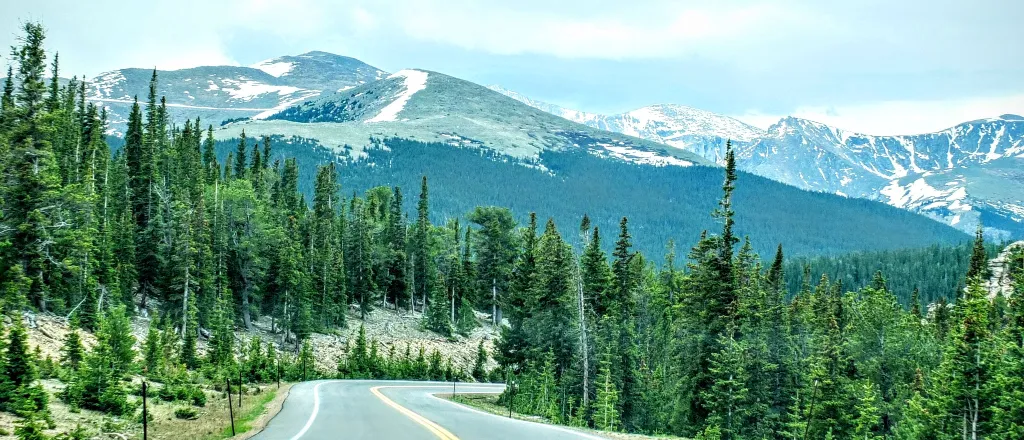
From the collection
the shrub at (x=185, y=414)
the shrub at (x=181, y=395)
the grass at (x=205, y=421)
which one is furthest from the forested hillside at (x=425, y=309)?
the shrub at (x=185, y=414)

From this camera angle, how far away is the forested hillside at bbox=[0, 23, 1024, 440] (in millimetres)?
35219

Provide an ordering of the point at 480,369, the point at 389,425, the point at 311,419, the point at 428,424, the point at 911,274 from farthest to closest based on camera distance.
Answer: the point at 911,274
the point at 480,369
the point at 311,419
the point at 428,424
the point at 389,425

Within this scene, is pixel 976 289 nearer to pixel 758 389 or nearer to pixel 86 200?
pixel 758 389

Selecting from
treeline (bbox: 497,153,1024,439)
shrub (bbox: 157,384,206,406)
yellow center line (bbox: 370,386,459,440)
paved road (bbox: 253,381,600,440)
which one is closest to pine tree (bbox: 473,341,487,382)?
treeline (bbox: 497,153,1024,439)

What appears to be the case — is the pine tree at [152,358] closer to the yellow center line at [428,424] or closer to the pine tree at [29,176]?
the pine tree at [29,176]

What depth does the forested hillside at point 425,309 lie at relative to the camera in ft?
116

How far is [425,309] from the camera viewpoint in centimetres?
9225

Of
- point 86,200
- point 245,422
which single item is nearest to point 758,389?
point 245,422

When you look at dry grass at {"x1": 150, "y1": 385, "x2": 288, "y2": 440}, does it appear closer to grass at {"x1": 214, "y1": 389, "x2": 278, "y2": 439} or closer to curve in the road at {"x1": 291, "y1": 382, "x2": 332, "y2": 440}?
grass at {"x1": 214, "y1": 389, "x2": 278, "y2": 439}

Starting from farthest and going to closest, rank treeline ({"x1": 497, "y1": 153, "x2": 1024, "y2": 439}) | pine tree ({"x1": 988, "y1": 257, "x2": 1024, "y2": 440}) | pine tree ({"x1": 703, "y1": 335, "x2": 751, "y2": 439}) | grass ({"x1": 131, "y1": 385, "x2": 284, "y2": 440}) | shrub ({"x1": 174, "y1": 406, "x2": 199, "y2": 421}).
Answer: pine tree ({"x1": 703, "y1": 335, "x2": 751, "y2": 439}) → treeline ({"x1": 497, "y1": 153, "x2": 1024, "y2": 439}) → pine tree ({"x1": 988, "y1": 257, "x2": 1024, "y2": 440}) → shrub ({"x1": 174, "y1": 406, "x2": 199, "y2": 421}) → grass ({"x1": 131, "y1": 385, "x2": 284, "y2": 440})

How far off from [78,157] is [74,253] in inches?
696

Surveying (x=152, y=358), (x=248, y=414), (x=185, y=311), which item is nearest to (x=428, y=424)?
(x=248, y=414)

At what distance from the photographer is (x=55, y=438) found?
1477 cm

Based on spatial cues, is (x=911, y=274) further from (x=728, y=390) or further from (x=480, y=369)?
(x=728, y=390)
